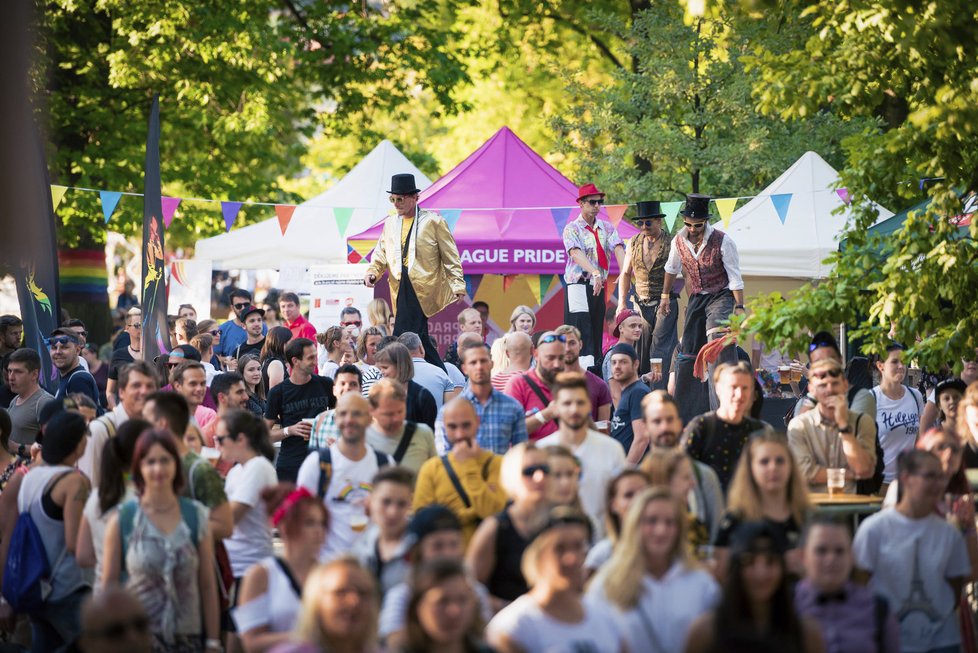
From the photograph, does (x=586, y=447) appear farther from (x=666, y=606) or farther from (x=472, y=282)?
(x=472, y=282)

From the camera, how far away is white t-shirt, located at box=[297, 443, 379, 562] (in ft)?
24.5

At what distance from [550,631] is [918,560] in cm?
234

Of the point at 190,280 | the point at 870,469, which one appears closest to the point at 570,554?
the point at 870,469

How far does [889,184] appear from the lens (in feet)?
34.0

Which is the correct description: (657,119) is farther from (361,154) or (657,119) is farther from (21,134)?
(21,134)

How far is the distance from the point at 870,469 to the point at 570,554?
12.7ft

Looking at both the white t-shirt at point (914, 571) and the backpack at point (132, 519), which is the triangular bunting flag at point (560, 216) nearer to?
the white t-shirt at point (914, 571)

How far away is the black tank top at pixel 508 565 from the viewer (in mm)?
6484

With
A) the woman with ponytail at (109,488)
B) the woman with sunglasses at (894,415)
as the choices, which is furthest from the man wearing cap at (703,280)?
the woman with ponytail at (109,488)

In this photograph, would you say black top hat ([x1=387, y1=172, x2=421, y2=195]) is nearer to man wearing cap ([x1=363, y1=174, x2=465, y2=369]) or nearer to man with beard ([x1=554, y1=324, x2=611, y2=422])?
man wearing cap ([x1=363, y1=174, x2=465, y2=369])

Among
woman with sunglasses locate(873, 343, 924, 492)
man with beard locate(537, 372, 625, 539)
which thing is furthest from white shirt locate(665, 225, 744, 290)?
man with beard locate(537, 372, 625, 539)

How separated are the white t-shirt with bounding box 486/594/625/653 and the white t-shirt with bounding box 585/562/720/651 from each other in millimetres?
133

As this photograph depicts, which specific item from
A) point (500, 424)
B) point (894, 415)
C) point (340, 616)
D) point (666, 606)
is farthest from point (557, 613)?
point (894, 415)

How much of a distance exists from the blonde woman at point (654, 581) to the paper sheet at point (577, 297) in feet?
28.9
